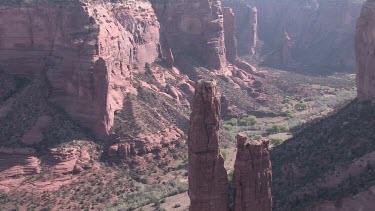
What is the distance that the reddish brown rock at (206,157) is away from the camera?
1738 inches

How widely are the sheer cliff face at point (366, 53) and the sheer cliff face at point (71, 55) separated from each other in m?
37.3

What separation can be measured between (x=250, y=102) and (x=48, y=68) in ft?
181

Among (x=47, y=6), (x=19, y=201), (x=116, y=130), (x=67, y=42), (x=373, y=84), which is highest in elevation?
(x=47, y=6)

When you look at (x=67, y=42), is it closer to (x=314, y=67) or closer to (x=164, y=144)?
(x=164, y=144)

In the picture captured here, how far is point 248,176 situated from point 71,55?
51641 millimetres

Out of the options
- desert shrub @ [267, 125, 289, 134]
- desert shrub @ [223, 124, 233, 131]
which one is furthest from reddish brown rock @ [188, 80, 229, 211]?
desert shrub @ [267, 125, 289, 134]

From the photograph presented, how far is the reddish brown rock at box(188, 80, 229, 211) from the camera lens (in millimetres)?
44156

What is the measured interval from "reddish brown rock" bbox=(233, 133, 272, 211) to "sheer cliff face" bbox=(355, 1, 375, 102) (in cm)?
3480

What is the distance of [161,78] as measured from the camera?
11381 cm

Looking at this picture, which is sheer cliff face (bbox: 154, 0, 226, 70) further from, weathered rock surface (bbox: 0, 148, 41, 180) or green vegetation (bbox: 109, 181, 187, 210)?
weathered rock surface (bbox: 0, 148, 41, 180)

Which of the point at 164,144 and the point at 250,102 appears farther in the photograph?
the point at 250,102

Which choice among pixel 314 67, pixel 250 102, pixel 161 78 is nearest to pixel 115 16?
pixel 161 78

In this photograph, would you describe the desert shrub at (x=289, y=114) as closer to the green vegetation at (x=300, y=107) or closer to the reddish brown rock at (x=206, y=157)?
the green vegetation at (x=300, y=107)

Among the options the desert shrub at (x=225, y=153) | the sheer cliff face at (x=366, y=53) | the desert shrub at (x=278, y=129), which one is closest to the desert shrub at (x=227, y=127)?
the desert shrub at (x=278, y=129)
